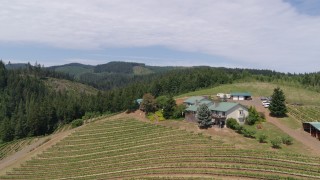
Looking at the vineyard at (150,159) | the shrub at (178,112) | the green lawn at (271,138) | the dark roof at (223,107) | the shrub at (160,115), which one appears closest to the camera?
the vineyard at (150,159)

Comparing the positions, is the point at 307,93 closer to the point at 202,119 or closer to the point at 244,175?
the point at 202,119

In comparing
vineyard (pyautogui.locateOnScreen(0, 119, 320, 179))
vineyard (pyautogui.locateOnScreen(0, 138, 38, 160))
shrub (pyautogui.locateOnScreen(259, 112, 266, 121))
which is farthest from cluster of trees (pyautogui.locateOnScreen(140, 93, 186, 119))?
vineyard (pyautogui.locateOnScreen(0, 138, 38, 160))

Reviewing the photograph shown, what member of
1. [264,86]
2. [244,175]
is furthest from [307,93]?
[244,175]

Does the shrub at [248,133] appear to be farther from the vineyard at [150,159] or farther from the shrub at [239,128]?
the vineyard at [150,159]

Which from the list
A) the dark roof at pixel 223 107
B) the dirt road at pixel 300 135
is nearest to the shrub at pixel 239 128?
the dark roof at pixel 223 107

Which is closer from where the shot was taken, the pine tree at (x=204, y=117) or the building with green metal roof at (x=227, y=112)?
the pine tree at (x=204, y=117)

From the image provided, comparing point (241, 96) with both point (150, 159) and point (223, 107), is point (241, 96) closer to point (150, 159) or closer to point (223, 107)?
point (223, 107)

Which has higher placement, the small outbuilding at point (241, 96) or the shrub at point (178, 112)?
the small outbuilding at point (241, 96)
